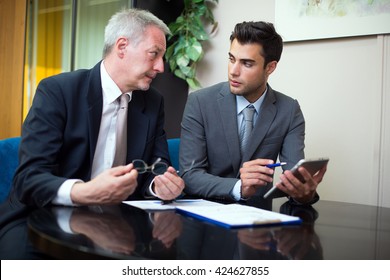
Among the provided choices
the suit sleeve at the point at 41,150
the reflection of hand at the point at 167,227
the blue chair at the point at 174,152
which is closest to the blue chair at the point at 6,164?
the suit sleeve at the point at 41,150

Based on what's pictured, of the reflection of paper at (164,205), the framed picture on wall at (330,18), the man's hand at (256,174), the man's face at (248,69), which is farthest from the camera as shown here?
the framed picture on wall at (330,18)

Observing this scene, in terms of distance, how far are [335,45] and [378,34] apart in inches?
11.6

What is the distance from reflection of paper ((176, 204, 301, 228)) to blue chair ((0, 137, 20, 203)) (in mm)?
760

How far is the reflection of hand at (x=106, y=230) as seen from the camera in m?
0.92

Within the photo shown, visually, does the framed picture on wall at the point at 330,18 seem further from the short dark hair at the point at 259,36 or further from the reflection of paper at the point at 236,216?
the reflection of paper at the point at 236,216

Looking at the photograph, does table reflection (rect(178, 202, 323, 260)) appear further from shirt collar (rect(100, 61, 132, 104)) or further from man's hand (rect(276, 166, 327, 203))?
shirt collar (rect(100, 61, 132, 104))

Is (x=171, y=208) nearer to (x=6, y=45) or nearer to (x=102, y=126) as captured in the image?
(x=102, y=126)

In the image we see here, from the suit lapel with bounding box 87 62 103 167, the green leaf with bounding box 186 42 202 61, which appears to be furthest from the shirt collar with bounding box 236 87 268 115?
the green leaf with bounding box 186 42 202 61

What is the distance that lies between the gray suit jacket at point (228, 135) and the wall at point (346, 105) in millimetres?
890

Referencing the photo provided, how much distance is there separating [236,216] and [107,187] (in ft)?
1.33

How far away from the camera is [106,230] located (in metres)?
1.06

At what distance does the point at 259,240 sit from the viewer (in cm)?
101

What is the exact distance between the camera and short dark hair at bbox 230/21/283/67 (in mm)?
2330
